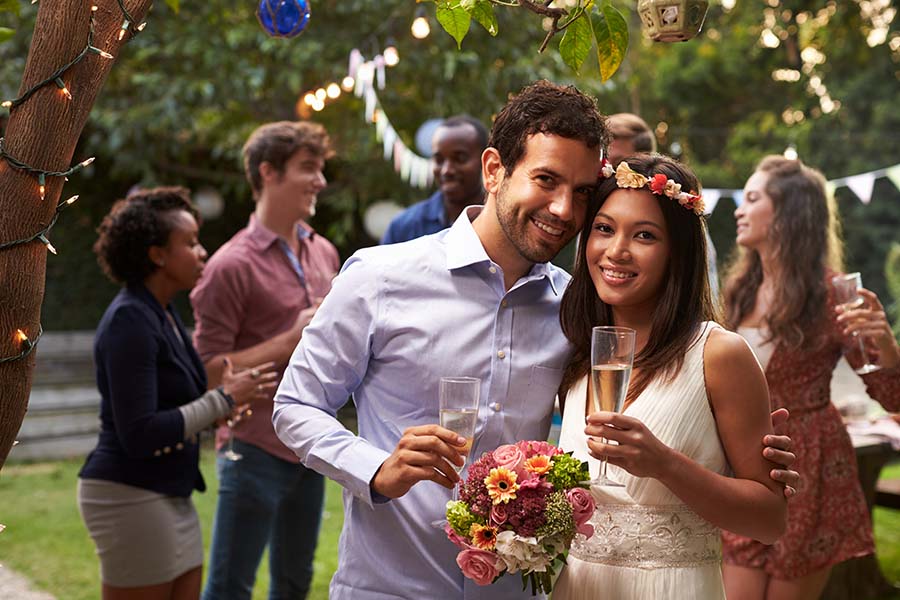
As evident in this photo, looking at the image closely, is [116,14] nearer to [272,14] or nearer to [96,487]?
[272,14]

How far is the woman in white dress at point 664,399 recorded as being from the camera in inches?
90.8

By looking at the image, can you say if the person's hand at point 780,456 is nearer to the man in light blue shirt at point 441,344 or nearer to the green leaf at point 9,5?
the man in light blue shirt at point 441,344

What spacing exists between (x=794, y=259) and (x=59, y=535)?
18.6 ft

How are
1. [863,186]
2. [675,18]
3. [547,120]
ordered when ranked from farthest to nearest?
[863,186]
[675,18]
[547,120]

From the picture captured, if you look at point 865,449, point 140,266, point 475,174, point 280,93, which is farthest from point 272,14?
point 280,93

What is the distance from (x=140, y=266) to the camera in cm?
368

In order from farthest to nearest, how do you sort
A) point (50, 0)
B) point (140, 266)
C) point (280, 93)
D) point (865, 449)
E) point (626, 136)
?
point (280, 93) < point (865, 449) < point (626, 136) < point (140, 266) < point (50, 0)

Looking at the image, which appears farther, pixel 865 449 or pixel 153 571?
pixel 865 449

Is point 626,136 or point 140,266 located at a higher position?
point 626,136

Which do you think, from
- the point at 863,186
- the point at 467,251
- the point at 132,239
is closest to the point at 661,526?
the point at 467,251

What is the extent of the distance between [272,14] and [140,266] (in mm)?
1070

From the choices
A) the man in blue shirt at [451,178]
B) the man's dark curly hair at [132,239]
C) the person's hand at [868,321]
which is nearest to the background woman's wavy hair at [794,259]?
the person's hand at [868,321]

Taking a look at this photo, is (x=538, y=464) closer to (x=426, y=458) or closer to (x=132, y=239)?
(x=426, y=458)

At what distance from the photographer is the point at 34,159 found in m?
1.92
